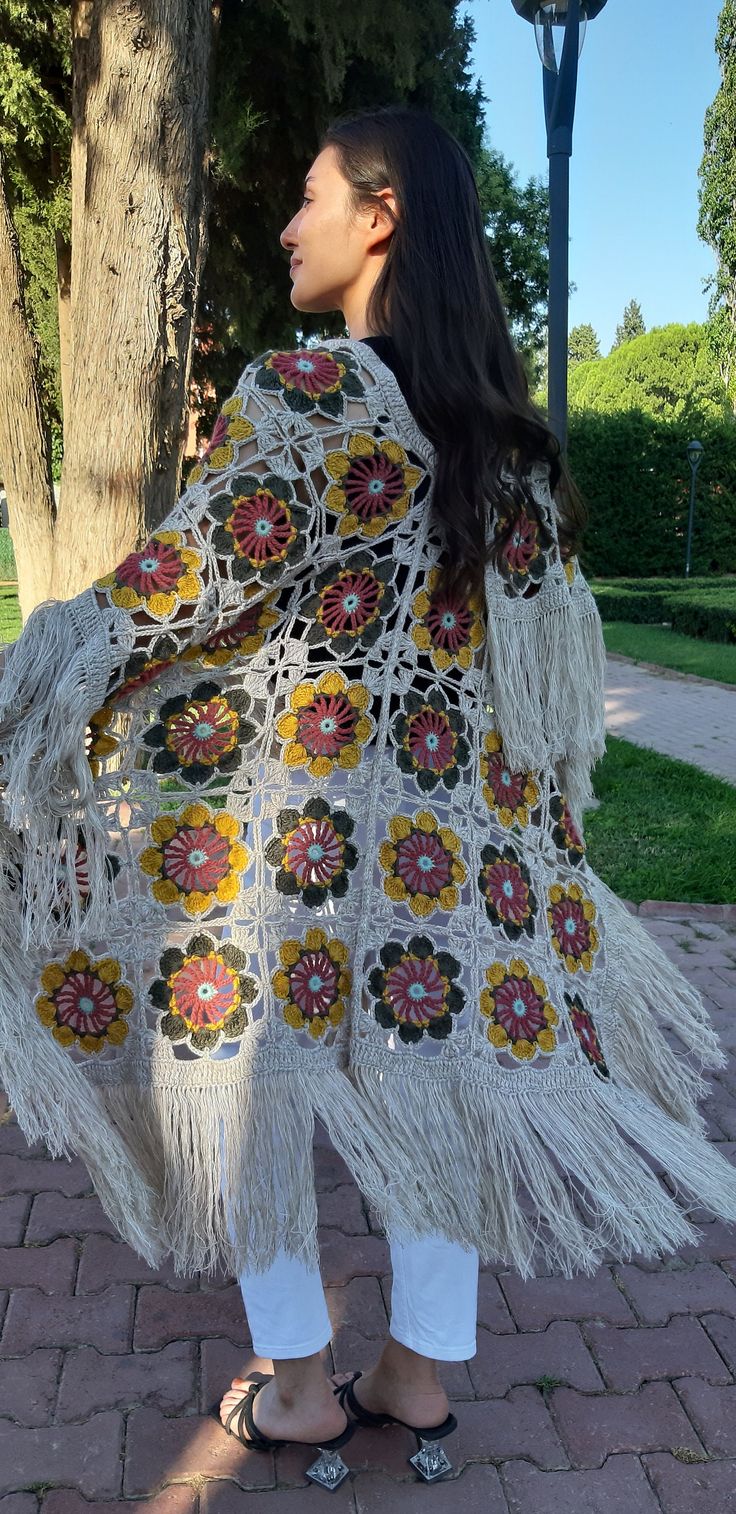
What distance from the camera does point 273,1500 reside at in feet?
5.41

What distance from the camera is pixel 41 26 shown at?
507 centimetres

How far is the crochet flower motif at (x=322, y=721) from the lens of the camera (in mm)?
1466

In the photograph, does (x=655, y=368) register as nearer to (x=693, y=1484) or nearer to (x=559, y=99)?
(x=559, y=99)

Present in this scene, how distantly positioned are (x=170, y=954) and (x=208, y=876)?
11 cm

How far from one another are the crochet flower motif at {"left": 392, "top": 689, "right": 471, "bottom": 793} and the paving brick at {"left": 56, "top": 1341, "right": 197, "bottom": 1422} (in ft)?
3.73

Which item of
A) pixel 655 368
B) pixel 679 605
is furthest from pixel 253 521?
pixel 655 368

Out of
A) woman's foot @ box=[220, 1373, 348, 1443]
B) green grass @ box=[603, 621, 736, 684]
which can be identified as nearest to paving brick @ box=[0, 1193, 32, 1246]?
woman's foot @ box=[220, 1373, 348, 1443]

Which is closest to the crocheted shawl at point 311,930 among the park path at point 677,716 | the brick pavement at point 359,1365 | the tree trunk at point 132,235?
the brick pavement at point 359,1365

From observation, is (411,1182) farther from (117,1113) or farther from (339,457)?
(339,457)

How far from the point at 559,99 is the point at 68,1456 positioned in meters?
5.16

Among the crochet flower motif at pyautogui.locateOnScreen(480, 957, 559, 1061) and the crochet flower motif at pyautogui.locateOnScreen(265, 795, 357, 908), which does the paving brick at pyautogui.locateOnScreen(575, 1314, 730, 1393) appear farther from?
the crochet flower motif at pyautogui.locateOnScreen(265, 795, 357, 908)

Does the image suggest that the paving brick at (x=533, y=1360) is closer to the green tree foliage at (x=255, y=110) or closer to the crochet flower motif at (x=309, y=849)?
the crochet flower motif at (x=309, y=849)

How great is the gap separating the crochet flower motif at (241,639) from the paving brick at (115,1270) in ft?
4.32

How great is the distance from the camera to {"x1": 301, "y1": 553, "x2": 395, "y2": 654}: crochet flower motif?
1.45 metres
